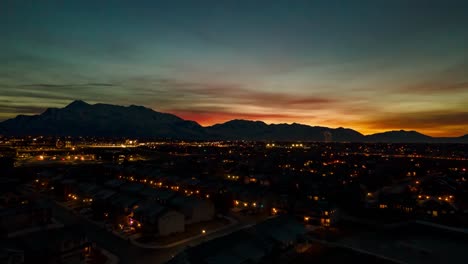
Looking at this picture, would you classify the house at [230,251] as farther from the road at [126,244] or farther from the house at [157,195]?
the house at [157,195]

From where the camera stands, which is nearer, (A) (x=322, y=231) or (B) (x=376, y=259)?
(B) (x=376, y=259)

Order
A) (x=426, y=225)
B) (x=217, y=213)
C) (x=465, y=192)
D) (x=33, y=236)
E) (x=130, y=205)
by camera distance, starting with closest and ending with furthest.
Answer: (x=33, y=236), (x=426, y=225), (x=130, y=205), (x=217, y=213), (x=465, y=192)

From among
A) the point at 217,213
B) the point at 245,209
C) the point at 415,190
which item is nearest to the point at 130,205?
the point at 217,213

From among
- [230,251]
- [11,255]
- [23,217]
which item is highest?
[230,251]

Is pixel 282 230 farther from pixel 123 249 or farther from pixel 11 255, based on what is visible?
pixel 11 255

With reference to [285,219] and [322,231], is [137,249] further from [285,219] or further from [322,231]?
[322,231]

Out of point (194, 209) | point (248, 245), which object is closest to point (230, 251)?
point (248, 245)

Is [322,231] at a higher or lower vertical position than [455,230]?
lower
